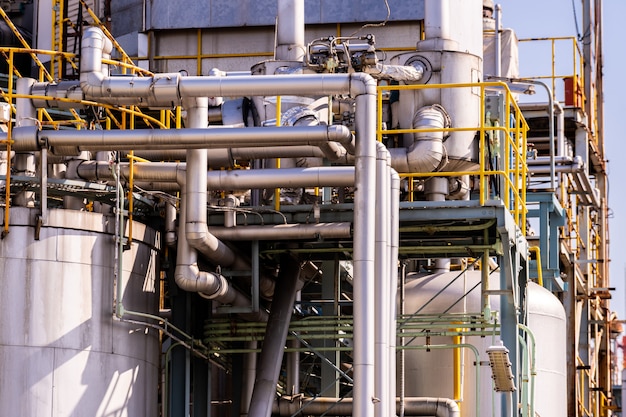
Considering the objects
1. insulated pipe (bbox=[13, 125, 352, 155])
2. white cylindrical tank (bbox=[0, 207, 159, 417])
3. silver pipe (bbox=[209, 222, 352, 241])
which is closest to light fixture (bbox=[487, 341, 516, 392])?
silver pipe (bbox=[209, 222, 352, 241])

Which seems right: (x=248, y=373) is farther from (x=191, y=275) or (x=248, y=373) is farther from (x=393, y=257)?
(x=393, y=257)

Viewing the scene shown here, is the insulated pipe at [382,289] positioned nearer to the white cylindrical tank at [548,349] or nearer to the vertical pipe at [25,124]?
the vertical pipe at [25,124]

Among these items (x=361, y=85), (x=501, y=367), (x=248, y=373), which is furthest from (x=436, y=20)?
(x=501, y=367)

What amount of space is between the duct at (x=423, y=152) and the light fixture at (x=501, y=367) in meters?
3.72

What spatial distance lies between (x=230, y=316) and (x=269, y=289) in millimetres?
1140

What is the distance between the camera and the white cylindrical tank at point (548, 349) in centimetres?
2625

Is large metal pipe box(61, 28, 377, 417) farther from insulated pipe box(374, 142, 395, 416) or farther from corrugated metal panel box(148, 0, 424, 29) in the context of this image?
corrugated metal panel box(148, 0, 424, 29)

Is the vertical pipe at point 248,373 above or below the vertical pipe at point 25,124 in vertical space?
below

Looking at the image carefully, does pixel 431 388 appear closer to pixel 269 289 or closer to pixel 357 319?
pixel 269 289

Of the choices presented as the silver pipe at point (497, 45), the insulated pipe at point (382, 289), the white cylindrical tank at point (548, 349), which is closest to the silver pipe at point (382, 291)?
the insulated pipe at point (382, 289)

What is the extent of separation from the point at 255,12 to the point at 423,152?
32.5 feet

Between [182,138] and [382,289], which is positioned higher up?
[182,138]

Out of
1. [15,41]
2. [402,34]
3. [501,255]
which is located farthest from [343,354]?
[15,41]

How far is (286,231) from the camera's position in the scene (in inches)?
869
